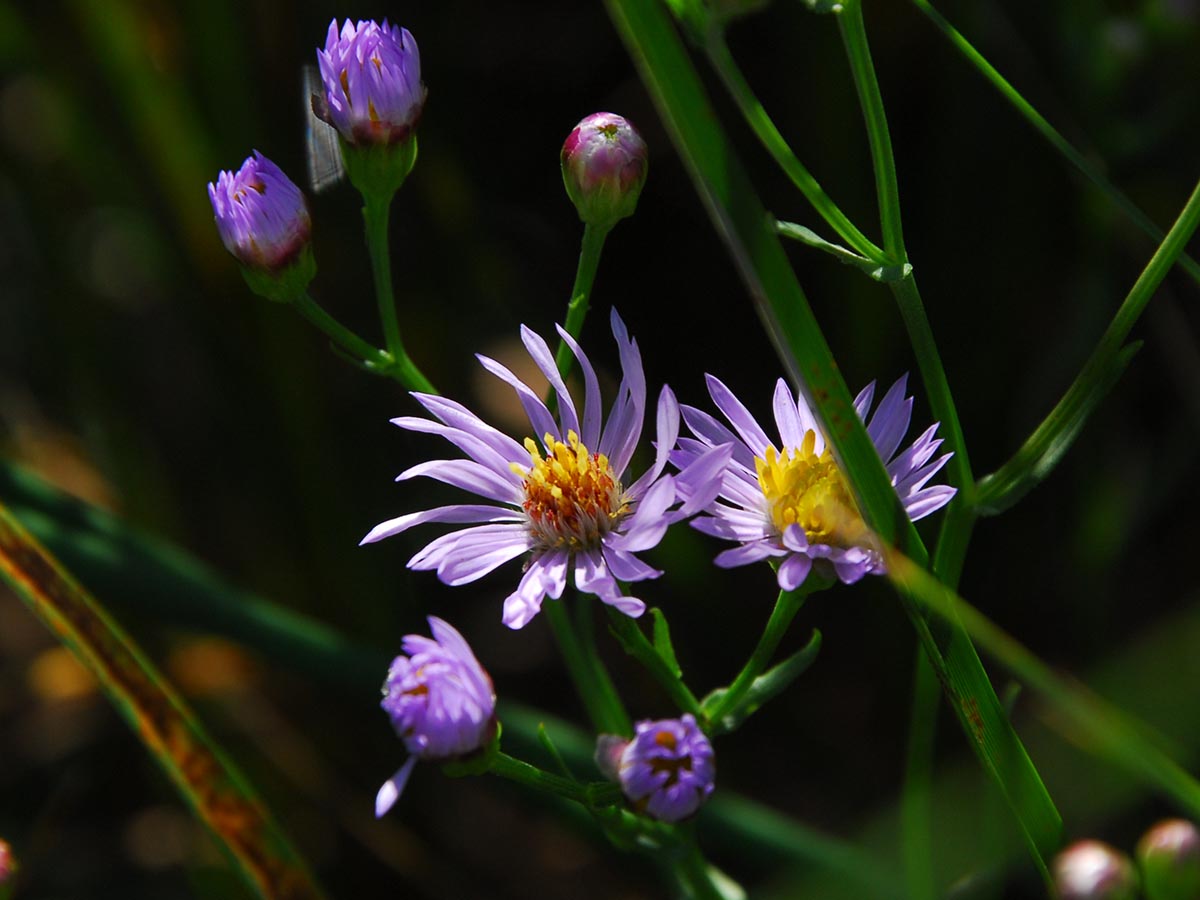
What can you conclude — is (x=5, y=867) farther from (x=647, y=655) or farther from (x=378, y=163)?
(x=378, y=163)

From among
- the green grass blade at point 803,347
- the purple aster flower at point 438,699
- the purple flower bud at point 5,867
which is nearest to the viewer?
the green grass blade at point 803,347

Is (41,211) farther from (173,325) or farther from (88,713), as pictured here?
(88,713)

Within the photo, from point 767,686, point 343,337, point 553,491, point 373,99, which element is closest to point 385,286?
point 343,337

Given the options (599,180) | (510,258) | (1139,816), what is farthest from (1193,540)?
(599,180)

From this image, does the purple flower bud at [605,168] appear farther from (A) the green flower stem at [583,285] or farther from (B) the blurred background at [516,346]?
(B) the blurred background at [516,346]

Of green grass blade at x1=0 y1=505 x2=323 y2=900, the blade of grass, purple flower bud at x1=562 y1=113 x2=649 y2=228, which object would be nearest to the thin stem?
purple flower bud at x1=562 y1=113 x2=649 y2=228

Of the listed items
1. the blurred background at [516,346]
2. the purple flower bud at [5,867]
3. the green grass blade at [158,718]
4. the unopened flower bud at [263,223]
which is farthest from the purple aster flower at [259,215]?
the blurred background at [516,346]

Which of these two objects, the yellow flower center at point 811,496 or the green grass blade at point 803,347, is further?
the yellow flower center at point 811,496
